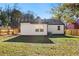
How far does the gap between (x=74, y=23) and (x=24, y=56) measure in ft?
2.26

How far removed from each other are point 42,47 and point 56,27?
281 mm

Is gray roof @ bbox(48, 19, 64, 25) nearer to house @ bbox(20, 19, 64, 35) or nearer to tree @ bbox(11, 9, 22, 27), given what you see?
house @ bbox(20, 19, 64, 35)

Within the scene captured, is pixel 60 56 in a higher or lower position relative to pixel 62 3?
lower

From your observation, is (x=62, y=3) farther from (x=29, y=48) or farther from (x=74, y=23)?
(x=29, y=48)

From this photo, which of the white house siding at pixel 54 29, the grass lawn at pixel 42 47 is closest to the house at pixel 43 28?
the white house siding at pixel 54 29

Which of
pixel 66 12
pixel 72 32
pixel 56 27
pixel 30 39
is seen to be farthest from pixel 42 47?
pixel 66 12

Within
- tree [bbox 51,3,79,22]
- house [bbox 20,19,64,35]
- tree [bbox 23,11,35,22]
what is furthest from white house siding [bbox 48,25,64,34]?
tree [bbox 23,11,35,22]

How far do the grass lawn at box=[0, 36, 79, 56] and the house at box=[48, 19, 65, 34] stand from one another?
0.08 metres

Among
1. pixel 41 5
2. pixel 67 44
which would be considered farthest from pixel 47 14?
pixel 67 44

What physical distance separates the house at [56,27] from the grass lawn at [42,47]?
0.27 feet

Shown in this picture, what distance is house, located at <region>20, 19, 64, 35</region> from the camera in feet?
14.7

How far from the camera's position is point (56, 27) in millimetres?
4496

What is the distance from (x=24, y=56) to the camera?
4.44 metres

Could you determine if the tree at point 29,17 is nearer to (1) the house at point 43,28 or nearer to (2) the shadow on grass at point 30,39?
(1) the house at point 43,28
